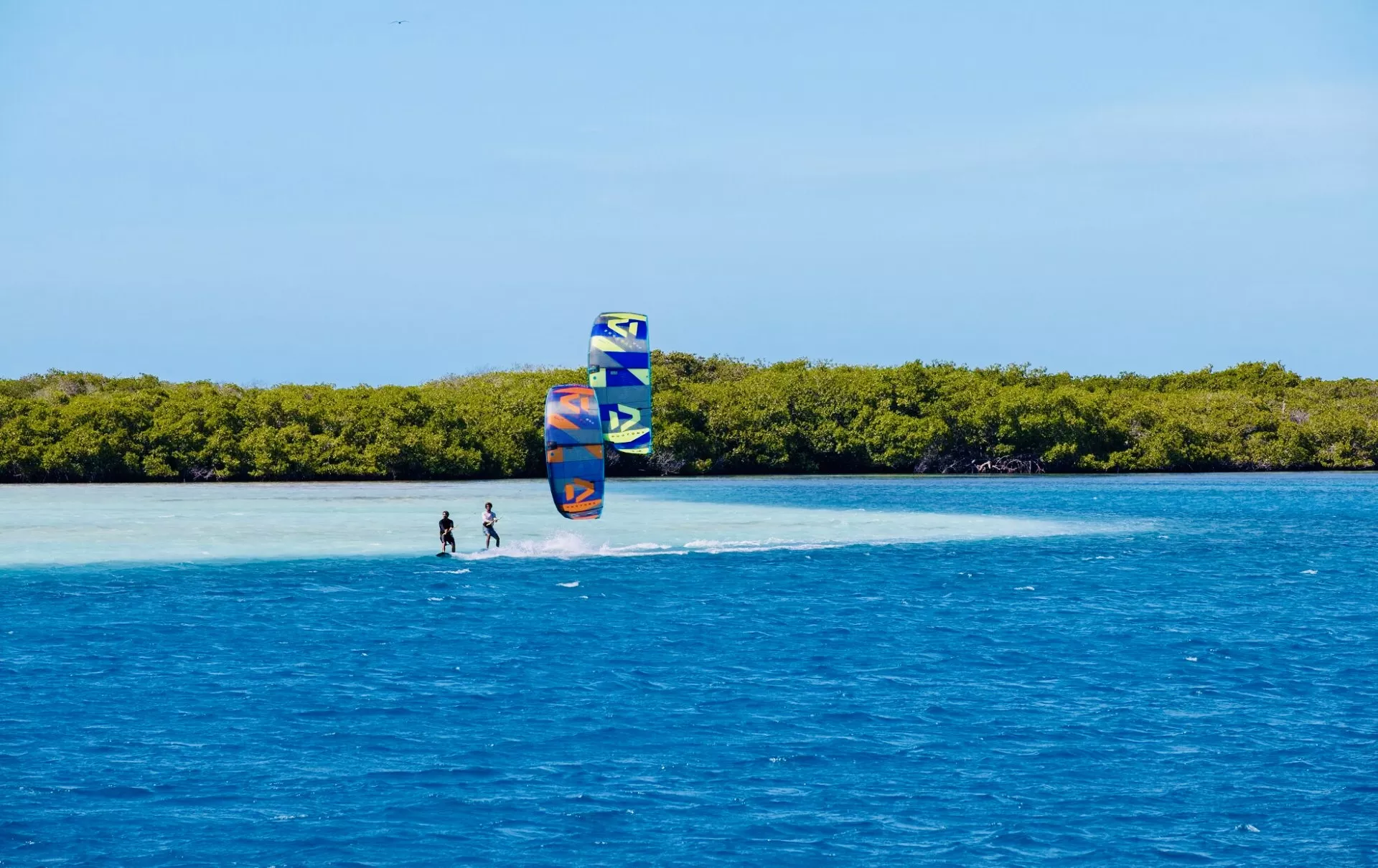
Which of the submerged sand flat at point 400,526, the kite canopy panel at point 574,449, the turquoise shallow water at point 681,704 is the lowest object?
the turquoise shallow water at point 681,704

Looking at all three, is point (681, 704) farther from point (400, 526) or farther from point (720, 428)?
point (720, 428)

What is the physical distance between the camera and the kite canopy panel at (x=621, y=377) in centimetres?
2620

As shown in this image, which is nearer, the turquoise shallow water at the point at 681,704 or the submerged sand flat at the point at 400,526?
the turquoise shallow water at the point at 681,704

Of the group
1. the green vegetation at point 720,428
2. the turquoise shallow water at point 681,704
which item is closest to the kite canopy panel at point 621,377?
the turquoise shallow water at point 681,704

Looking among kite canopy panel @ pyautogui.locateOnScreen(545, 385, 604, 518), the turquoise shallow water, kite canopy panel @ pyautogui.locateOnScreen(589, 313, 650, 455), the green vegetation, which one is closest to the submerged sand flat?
the turquoise shallow water

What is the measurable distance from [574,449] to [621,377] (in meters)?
1.66

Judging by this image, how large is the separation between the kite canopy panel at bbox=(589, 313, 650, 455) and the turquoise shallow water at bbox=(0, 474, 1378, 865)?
318 centimetres

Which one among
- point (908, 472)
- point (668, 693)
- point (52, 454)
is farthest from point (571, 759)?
point (908, 472)

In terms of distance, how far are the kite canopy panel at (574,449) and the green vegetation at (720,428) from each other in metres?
49.8

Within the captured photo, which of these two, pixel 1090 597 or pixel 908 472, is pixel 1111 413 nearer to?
pixel 908 472

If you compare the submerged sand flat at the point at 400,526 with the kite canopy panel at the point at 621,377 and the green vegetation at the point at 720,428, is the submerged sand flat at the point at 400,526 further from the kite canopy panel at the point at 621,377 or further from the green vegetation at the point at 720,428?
the green vegetation at the point at 720,428

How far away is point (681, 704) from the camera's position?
16.9 metres

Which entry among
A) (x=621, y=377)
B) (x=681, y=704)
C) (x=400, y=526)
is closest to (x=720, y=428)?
(x=400, y=526)

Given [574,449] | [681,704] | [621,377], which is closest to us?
[681,704]
